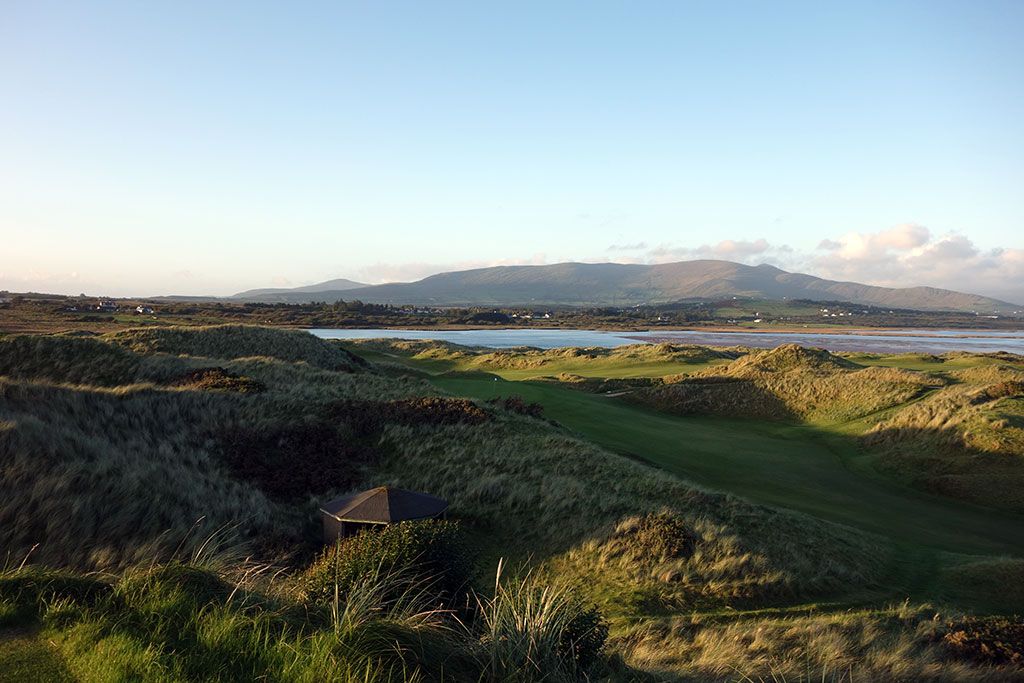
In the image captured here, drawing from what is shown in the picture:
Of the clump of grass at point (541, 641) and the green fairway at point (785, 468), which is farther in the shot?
the green fairway at point (785, 468)

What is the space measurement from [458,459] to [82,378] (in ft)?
54.4

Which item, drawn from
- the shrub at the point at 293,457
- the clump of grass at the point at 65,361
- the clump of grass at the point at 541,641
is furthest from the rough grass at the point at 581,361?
the clump of grass at the point at 541,641

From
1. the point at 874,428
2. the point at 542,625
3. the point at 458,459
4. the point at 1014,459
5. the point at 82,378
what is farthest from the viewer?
the point at 874,428

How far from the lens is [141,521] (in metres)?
10.8

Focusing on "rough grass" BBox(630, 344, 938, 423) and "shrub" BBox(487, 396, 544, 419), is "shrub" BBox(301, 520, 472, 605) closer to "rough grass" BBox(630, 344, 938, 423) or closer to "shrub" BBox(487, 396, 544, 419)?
"shrub" BBox(487, 396, 544, 419)

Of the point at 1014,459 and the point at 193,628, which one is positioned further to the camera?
the point at 1014,459

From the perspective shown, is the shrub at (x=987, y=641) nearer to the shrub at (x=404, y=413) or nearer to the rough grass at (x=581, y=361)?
the shrub at (x=404, y=413)

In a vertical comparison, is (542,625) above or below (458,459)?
above

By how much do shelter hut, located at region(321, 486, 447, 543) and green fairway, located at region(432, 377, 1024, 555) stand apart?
1128 centimetres

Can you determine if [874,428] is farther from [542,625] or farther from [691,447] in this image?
[542,625]

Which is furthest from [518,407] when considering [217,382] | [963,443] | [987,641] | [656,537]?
[987,641]

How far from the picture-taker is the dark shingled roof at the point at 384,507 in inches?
449

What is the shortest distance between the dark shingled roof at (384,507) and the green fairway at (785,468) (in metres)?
11.2

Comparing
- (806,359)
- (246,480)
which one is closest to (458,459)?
(246,480)
